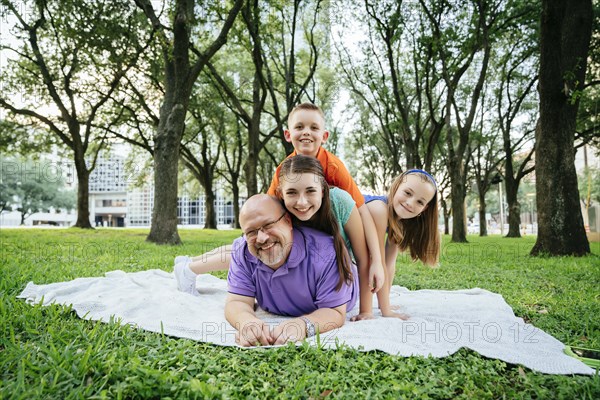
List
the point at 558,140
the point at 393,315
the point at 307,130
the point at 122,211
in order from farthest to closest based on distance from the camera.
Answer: the point at 122,211, the point at 558,140, the point at 307,130, the point at 393,315

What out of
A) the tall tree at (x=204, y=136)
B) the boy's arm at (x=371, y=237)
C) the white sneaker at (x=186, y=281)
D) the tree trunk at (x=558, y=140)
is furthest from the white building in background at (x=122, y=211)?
the boy's arm at (x=371, y=237)

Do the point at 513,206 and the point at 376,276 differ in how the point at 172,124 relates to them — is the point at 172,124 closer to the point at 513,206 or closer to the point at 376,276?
the point at 376,276

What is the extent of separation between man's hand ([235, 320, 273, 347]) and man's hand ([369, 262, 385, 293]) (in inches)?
33.3

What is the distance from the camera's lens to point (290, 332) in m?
2.27

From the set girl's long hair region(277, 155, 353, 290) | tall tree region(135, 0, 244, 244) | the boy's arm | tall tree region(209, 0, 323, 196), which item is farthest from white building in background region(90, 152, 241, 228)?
girl's long hair region(277, 155, 353, 290)

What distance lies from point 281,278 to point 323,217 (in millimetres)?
508

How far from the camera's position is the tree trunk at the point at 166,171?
9758 mm

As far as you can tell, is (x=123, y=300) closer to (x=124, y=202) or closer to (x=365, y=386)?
(x=365, y=386)

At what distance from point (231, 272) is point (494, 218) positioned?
8192 cm

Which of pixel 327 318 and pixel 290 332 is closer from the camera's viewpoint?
pixel 290 332

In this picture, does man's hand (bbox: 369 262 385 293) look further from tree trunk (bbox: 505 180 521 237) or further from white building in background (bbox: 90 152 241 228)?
white building in background (bbox: 90 152 241 228)

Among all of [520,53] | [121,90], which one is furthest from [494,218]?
[121,90]

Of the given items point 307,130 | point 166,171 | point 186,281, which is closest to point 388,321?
point 307,130

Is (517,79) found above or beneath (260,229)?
above
